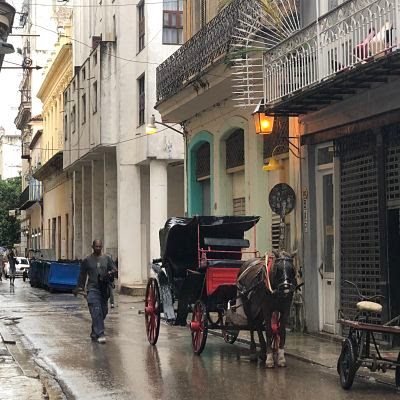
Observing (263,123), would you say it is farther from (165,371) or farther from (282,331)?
(165,371)

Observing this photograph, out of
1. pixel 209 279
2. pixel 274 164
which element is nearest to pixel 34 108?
pixel 274 164

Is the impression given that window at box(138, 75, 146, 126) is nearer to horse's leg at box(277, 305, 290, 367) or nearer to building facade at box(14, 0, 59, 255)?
horse's leg at box(277, 305, 290, 367)

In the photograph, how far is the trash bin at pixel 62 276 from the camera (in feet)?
101

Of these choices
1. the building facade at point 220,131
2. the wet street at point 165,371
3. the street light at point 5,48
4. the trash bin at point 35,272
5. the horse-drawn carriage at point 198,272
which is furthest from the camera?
the trash bin at point 35,272

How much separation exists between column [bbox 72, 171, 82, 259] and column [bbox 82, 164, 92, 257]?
2124mm

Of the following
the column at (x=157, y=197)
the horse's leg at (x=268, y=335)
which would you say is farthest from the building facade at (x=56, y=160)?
the horse's leg at (x=268, y=335)

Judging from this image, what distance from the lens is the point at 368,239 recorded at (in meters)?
12.7

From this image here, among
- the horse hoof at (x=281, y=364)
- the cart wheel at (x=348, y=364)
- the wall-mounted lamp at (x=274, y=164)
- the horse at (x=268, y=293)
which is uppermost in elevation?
the wall-mounted lamp at (x=274, y=164)

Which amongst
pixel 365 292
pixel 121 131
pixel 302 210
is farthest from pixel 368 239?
pixel 121 131

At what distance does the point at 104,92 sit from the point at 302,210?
16.0m

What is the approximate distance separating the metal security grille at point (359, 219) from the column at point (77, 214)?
91.0 feet

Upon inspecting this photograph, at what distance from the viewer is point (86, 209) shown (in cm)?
3794

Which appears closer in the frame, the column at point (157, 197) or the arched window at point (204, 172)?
the arched window at point (204, 172)

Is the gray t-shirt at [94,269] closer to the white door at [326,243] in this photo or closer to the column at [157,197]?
the white door at [326,243]
